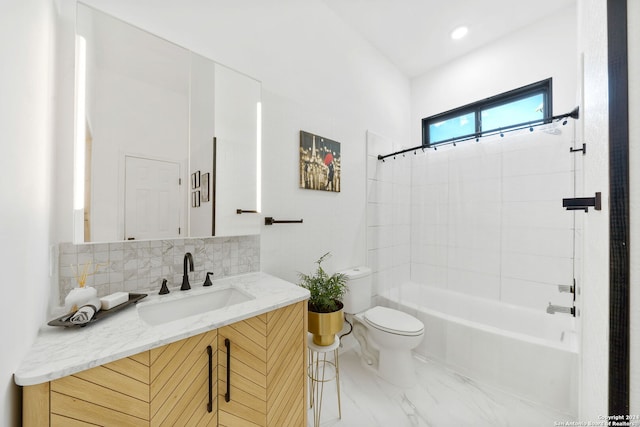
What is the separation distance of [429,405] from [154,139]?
7.52 ft

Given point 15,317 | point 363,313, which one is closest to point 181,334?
point 15,317

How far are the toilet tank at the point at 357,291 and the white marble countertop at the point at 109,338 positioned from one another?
876 millimetres

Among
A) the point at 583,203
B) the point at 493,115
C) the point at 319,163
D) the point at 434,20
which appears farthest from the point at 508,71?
the point at 583,203

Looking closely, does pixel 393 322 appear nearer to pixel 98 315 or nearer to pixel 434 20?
pixel 98 315

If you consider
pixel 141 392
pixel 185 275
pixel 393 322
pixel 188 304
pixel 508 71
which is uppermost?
pixel 508 71

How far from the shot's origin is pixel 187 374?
2.82 ft

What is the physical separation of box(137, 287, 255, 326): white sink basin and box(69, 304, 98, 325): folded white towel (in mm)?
201

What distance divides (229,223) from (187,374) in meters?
→ 0.80

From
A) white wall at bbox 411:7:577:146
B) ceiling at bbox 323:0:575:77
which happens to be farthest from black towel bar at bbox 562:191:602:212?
ceiling at bbox 323:0:575:77

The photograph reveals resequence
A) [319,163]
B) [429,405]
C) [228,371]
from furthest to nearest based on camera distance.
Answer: [319,163]
[429,405]
[228,371]

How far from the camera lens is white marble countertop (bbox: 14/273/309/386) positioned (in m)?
0.65

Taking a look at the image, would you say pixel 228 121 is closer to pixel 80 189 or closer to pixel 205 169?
pixel 205 169

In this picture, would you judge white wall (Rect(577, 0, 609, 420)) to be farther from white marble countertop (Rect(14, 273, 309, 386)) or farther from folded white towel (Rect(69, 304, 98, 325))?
folded white towel (Rect(69, 304, 98, 325))

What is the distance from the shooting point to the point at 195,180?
52.6 inches
